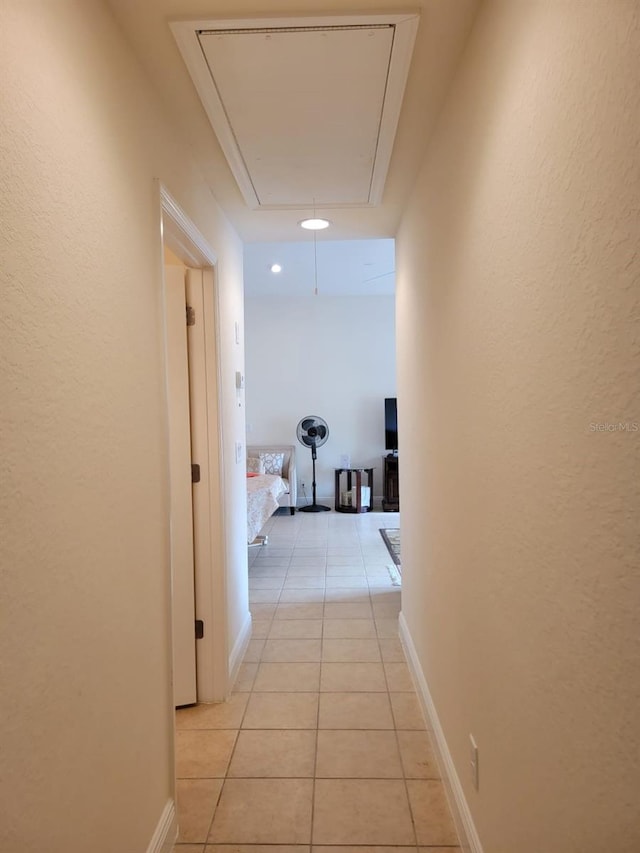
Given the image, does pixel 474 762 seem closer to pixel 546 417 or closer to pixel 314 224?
pixel 546 417

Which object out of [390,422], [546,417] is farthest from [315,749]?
[390,422]

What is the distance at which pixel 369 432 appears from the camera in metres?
7.08

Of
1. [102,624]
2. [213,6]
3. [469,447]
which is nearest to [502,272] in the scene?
[469,447]

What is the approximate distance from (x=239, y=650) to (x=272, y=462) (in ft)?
12.4

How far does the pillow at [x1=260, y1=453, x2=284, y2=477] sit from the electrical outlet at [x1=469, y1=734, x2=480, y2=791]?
5.02 metres

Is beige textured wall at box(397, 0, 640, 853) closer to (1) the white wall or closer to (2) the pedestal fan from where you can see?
(2) the pedestal fan

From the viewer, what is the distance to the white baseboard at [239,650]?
2.60 meters

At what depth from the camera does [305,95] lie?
5.23 ft

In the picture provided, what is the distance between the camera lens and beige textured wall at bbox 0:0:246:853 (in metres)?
0.87

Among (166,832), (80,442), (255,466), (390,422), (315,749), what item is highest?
(80,442)

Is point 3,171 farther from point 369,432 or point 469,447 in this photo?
point 369,432

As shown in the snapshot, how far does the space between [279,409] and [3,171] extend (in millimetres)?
6252

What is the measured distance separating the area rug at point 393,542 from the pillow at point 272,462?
1528 millimetres

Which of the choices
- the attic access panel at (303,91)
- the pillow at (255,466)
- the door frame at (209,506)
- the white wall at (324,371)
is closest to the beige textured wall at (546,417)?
the attic access panel at (303,91)
